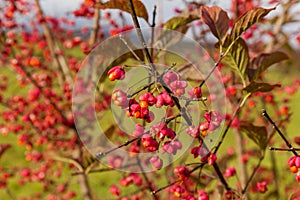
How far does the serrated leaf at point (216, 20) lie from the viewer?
144 cm

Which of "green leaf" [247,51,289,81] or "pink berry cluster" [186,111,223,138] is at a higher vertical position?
"green leaf" [247,51,289,81]

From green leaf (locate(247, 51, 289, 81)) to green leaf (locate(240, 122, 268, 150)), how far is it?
0.63ft

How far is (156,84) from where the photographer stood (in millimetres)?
1213

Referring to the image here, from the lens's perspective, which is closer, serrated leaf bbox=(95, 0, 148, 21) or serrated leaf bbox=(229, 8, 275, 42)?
serrated leaf bbox=(229, 8, 275, 42)

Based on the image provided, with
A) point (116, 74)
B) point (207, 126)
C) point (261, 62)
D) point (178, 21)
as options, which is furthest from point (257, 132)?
point (116, 74)

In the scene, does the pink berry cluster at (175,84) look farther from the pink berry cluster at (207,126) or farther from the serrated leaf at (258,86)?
the serrated leaf at (258,86)

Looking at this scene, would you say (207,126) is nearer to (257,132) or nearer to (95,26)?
(257,132)

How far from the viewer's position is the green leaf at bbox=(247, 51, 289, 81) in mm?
1585

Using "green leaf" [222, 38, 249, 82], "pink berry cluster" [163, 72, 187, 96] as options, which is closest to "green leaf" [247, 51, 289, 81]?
"green leaf" [222, 38, 249, 82]

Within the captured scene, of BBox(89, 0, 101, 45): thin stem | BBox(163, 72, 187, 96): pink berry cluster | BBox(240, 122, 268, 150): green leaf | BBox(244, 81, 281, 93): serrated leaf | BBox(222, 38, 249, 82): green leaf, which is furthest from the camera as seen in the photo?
BBox(89, 0, 101, 45): thin stem

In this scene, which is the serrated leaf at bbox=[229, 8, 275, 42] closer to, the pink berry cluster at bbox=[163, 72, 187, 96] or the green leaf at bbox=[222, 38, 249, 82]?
the green leaf at bbox=[222, 38, 249, 82]

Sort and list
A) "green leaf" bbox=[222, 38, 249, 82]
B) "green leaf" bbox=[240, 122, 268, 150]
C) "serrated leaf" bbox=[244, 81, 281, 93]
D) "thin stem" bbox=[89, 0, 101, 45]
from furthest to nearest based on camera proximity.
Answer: "thin stem" bbox=[89, 0, 101, 45]
"green leaf" bbox=[240, 122, 268, 150]
"green leaf" bbox=[222, 38, 249, 82]
"serrated leaf" bbox=[244, 81, 281, 93]

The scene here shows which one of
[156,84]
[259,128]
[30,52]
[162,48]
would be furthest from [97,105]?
[156,84]

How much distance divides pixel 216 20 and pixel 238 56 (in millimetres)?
164
